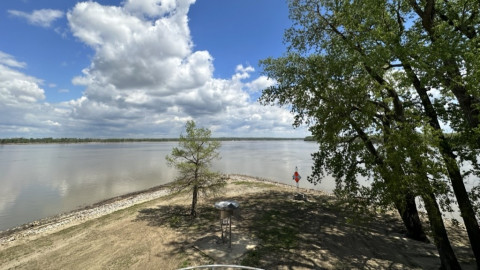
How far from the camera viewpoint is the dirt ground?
9352 millimetres

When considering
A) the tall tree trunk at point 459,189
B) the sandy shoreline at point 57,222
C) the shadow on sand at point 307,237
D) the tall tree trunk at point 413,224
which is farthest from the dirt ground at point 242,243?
the tall tree trunk at point 459,189

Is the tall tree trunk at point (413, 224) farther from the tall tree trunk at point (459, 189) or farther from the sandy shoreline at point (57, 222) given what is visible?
the sandy shoreline at point (57, 222)

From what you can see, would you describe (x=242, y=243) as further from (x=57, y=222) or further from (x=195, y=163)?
(x=57, y=222)

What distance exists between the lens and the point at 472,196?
8.58 m

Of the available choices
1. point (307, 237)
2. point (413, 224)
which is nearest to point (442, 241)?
point (413, 224)

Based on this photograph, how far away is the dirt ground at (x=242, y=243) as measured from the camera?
9352mm

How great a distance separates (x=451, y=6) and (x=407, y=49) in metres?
3.04

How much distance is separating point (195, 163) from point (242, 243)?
6715 mm

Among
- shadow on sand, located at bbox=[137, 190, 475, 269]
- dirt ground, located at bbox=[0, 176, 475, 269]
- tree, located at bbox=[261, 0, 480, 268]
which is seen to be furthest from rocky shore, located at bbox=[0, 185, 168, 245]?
tree, located at bbox=[261, 0, 480, 268]

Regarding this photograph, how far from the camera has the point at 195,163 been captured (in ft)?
52.4

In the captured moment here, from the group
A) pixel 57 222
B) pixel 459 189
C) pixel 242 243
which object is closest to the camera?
pixel 459 189

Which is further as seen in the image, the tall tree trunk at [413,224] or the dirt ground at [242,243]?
the tall tree trunk at [413,224]

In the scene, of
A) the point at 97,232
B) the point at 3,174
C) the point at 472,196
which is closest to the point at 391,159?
the point at 472,196

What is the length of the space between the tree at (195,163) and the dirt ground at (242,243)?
1.77m
